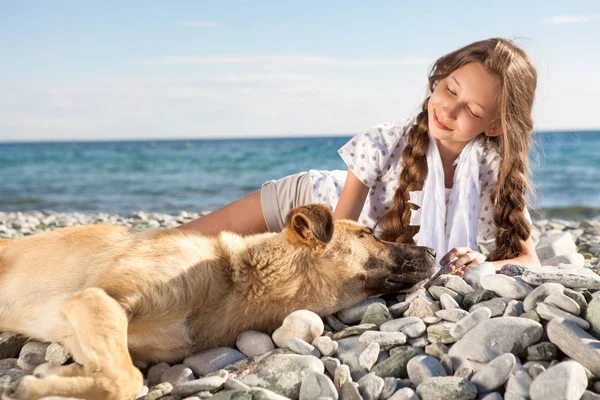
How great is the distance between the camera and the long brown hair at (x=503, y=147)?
5.74 metres

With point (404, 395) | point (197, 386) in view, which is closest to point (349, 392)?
point (404, 395)

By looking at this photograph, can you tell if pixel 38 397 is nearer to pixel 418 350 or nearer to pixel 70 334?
pixel 70 334

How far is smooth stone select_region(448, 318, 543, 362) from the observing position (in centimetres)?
354

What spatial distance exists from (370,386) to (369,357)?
1.01ft

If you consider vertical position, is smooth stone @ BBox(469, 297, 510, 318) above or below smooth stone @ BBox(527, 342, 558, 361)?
above

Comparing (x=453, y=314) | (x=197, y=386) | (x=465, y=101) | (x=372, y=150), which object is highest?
(x=465, y=101)

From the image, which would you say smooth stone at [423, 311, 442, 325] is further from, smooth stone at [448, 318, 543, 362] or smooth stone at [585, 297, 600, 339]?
smooth stone at [585, 297, 600, 339]

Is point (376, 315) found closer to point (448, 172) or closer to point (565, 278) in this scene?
point (565, 278)

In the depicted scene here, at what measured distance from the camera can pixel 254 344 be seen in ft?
13.3

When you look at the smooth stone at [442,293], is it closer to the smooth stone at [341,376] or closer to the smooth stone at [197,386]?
the smooth stone at [341,376]

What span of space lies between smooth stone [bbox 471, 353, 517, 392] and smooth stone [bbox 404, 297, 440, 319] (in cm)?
84

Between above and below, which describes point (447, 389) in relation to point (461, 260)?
below

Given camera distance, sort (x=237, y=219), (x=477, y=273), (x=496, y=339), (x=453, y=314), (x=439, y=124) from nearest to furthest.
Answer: (x=496, y=339) → (x=453, y=314) → (x=477, y=273) → (x=439, y=124) → (x=237, y=219)

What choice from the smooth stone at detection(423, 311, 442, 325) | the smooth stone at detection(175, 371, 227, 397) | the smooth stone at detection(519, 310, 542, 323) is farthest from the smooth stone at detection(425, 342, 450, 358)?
the smooth stone at detection(175, 371, 227, 397)
